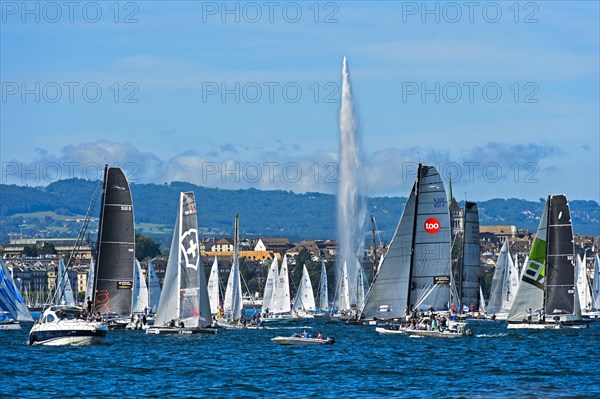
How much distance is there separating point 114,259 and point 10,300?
21947 millimetres

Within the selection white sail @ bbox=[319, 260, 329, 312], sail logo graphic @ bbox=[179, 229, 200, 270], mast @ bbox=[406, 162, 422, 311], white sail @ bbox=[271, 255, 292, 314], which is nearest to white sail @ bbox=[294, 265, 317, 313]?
white sail @ bbox=[319, 260, 329, 312]

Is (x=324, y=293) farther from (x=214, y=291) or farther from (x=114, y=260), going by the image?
(x=114, y=260)

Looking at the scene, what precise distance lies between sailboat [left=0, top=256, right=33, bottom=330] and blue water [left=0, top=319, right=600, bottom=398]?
42.0 feet

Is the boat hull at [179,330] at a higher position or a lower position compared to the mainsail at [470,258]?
lower

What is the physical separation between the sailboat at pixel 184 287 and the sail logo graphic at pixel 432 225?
11505 mm

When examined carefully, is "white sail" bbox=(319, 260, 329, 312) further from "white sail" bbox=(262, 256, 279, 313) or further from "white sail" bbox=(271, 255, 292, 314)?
"white sail" bbox=(271, 255, 292, 314)

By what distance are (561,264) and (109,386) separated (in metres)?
37.8

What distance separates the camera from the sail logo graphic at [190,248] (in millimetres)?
71000

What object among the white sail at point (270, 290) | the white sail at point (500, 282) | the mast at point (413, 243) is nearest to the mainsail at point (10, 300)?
the mast at point (413, 243)

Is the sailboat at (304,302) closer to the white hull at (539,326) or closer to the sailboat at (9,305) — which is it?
the sailboat at (9,305)

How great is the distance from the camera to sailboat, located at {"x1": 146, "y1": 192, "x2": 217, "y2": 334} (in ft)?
230

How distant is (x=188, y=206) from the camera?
71.9 meters

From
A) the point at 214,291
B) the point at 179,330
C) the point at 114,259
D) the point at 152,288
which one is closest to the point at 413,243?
the point at 179,330

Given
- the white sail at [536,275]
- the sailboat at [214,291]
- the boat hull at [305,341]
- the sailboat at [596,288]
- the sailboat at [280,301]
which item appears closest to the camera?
the boat hull at [305,341]
